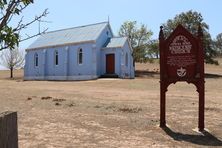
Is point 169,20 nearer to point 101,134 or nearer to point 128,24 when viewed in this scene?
point 128,24

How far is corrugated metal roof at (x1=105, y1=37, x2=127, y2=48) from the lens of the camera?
155 feet

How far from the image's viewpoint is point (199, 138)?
10148mm

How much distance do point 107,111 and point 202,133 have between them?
474cm

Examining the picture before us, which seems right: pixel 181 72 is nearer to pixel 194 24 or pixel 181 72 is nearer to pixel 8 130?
pixel 8 130

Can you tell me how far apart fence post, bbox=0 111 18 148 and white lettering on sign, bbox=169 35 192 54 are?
27.3 ft

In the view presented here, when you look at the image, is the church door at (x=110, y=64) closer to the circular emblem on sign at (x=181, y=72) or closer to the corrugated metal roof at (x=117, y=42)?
the corrugated metal roof at (x=117, y=42)

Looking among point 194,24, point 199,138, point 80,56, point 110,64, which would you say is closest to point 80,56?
point 80,56

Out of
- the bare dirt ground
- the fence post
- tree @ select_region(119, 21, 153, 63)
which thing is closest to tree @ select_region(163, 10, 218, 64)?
tree @ select_region(119, 21, 153, 63)

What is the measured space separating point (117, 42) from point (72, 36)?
699 centimetres

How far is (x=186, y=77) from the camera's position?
37.5ft

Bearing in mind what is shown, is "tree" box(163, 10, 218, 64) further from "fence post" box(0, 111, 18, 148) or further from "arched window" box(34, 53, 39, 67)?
"fence post" box(0, 111, 18, 148)

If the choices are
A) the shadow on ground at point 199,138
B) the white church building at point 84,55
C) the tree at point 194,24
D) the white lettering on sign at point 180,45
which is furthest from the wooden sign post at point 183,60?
the tree at point 194,24

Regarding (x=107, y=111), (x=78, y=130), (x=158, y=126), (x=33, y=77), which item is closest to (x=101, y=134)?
(x=78, y=130)

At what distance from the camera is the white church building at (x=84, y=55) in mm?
47000
